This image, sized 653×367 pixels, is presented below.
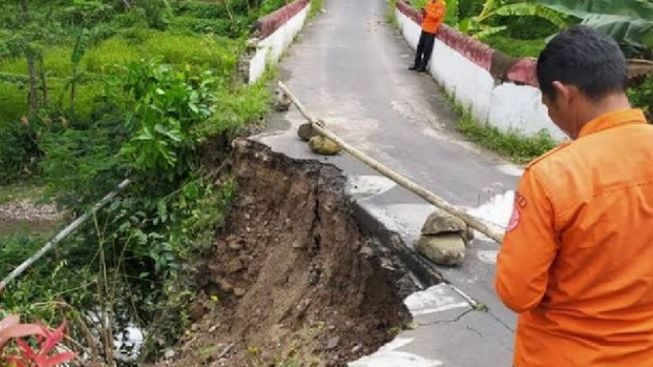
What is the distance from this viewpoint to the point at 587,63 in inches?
85.4

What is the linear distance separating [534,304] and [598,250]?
241mm

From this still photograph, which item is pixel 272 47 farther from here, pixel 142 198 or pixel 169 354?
pixel 169 354

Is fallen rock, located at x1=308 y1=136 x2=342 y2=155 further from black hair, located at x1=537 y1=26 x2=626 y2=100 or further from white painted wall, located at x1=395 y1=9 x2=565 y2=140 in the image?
black hair, located at x1=537 y1=26 x2=626 y2=100

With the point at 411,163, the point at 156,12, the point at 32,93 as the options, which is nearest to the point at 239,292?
the point at 411,163

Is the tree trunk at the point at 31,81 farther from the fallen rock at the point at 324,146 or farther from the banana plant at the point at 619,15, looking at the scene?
the banana plant at the point at 619,15

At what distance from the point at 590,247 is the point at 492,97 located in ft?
23.6

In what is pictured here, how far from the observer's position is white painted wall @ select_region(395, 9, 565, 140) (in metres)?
8.29

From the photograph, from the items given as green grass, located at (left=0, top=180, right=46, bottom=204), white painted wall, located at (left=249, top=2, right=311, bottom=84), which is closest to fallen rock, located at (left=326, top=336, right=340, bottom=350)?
white painted wall, located at (left=249, top=2, right=311, bottom=84)

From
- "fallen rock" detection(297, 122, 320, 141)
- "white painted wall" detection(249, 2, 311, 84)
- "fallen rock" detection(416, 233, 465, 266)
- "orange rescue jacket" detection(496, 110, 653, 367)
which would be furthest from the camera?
"white painted wall" detection(249, 2, 311, 84)

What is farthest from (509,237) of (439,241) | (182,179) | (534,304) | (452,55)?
(452,55)

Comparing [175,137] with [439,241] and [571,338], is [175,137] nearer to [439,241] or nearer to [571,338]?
[439,241]

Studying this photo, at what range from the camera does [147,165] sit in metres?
8.13

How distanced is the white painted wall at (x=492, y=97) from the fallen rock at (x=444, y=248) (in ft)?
9.01

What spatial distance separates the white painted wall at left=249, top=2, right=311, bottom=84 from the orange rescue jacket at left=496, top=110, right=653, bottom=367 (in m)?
9.35
